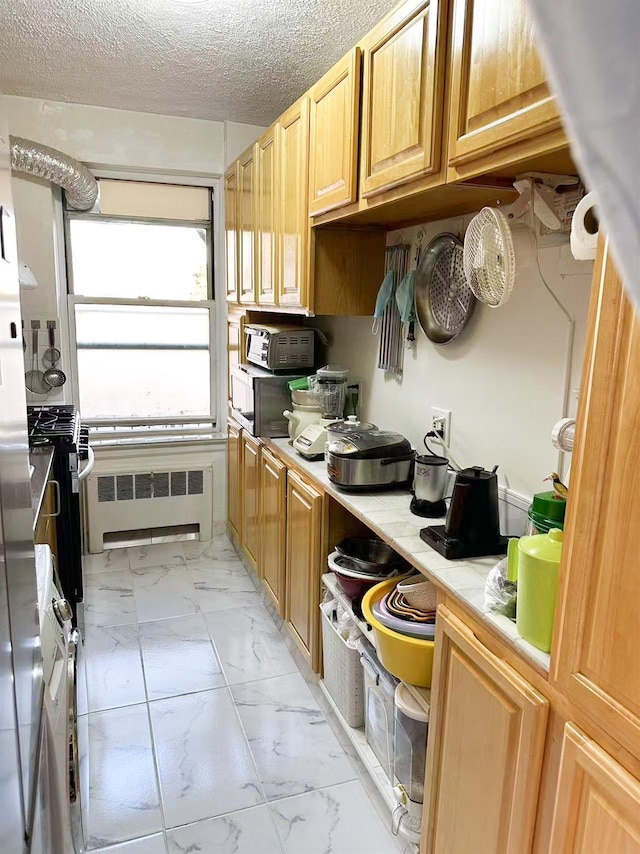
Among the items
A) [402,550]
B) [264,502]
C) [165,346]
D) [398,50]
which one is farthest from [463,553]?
[165,346]

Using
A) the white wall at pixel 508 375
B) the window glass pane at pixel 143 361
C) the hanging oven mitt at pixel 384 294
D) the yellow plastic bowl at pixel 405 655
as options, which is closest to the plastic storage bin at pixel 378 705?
the yellow plastic bowl at pixel 405 655

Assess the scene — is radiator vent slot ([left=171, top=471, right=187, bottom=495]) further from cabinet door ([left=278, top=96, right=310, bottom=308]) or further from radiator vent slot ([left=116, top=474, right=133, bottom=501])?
cabinet door ([left=278, top=96, right=310, bottom=308])

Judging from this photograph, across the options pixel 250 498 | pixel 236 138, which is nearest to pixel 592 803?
pixel 250 498

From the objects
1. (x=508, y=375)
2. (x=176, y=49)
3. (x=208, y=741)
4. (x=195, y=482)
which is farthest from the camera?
(x=195, y=482)

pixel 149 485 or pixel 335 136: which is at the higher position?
pixel 335 136

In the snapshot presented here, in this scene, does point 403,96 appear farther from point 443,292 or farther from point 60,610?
point 60,610

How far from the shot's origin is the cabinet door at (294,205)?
233 cm

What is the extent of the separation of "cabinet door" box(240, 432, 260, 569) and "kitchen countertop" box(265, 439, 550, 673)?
74 cm

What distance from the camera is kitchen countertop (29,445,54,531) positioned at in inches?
77.0

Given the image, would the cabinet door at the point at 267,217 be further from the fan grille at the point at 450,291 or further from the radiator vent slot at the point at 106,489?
the radiator vent slot at the point at 106,489

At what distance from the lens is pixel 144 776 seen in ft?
6.50

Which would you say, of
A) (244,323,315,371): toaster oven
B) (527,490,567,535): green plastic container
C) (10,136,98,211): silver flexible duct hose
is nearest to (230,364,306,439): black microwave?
(244,323,315,371): toaster oven

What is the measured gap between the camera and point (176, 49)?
2.48 metres

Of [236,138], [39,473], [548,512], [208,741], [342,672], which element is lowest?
[208,741]
